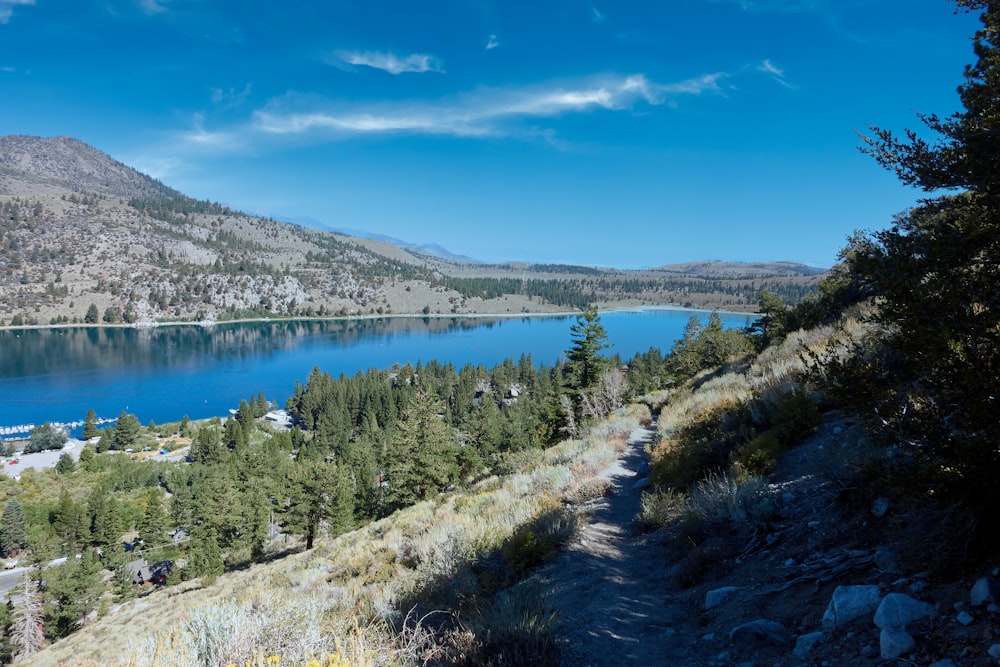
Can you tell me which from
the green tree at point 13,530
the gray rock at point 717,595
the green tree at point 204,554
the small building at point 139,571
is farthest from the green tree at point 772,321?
the green tree at point 13,530

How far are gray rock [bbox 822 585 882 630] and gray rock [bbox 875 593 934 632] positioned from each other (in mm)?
220

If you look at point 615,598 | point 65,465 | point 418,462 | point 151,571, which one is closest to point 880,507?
point 615,598

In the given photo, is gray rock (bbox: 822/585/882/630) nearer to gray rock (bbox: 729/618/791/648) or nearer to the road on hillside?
gray rock (bbox: 729/618/791/648)

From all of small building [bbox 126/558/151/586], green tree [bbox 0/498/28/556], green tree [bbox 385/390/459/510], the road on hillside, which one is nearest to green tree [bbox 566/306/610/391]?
green tree [bbox 385/390/459/510]

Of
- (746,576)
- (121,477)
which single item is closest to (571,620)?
(746,576)

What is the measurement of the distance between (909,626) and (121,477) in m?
89.2

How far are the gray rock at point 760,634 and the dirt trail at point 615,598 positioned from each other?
467 millimetres

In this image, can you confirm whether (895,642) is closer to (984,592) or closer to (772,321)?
(984,592)

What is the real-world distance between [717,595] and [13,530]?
73660 millimetres

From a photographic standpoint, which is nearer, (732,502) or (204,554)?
(732,502)

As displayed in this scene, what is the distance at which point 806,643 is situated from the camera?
3.52 metres

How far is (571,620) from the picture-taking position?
16.7ft

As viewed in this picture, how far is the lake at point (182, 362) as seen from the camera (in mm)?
107688

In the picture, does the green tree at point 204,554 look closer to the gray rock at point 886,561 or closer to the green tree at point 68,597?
the green tree at point 68,597
